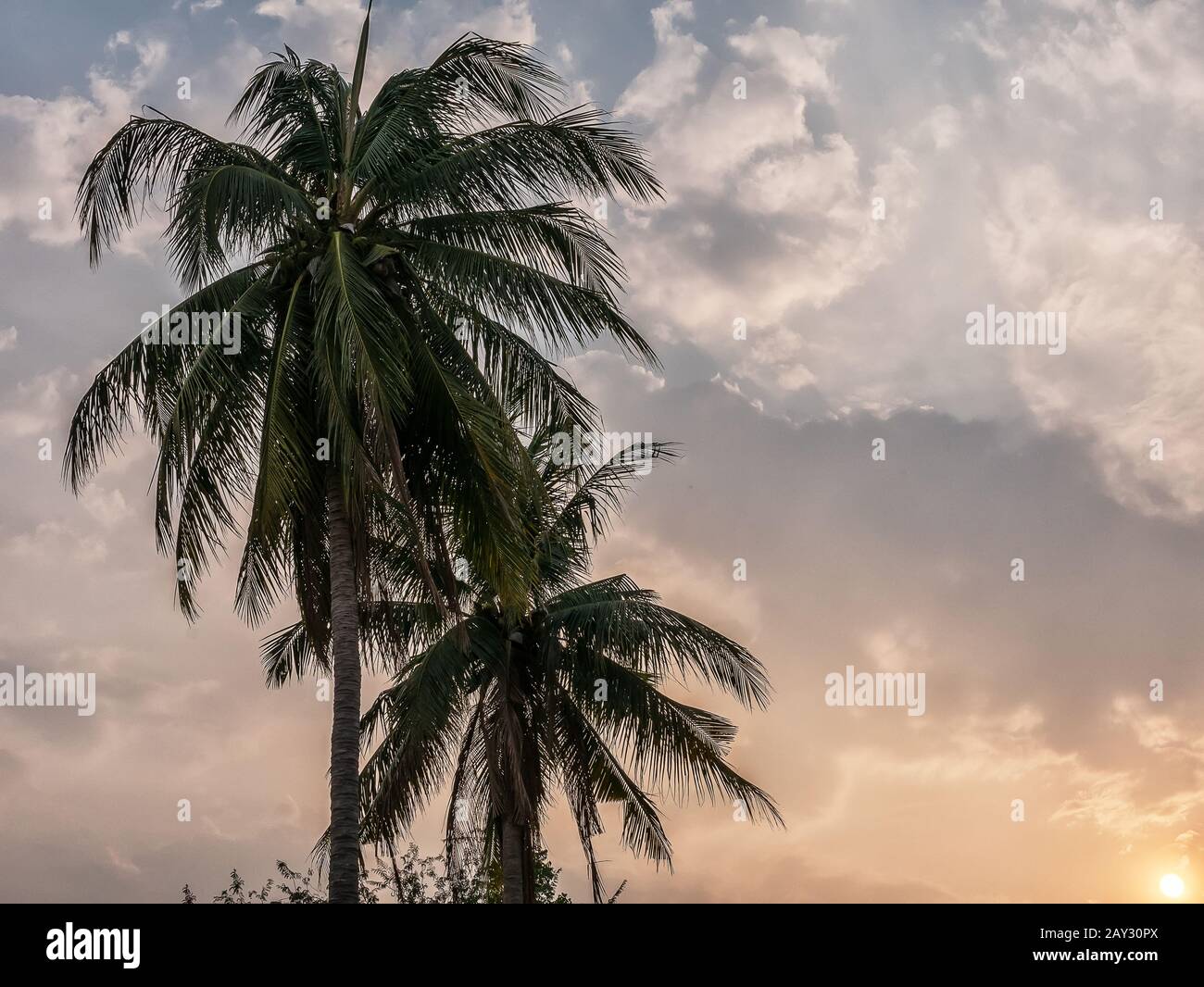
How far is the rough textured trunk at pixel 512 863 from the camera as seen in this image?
2003 centimetres

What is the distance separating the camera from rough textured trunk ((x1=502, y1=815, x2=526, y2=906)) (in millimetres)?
20031

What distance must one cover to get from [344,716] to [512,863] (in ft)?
22.8

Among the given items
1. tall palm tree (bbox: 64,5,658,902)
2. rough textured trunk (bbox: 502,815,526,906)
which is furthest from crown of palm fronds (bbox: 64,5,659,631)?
rough textured trunk (bbox: 502,815,526,906)

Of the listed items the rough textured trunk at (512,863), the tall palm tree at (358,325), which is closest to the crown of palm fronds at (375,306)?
the tall palm tree at (358,325)

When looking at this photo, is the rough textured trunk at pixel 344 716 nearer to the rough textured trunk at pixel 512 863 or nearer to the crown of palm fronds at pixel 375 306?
the crown of palm fronds at pixel 375 306

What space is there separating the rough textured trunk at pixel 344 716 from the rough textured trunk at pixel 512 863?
6.19 meters

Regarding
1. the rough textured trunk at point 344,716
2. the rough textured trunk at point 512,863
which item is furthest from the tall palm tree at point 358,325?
the rough textured trunk at point 512,863

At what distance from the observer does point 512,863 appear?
20062mm

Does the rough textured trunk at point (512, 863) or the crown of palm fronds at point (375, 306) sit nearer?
the crown of palm fronds at point (375, 306)

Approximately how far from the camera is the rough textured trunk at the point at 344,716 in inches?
532

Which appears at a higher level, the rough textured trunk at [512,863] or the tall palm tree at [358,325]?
the tall palm tree at [358,325]

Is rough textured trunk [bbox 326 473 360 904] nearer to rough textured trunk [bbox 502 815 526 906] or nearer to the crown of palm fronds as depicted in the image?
the crown of palm fronds

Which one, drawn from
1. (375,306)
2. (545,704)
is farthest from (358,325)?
(545,704)
